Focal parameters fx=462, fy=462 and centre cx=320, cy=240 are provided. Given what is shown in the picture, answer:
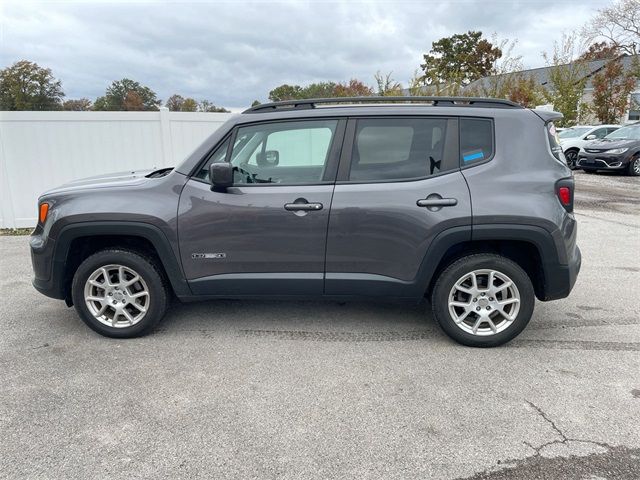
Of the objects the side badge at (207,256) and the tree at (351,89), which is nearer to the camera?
the side badge at (207,256)

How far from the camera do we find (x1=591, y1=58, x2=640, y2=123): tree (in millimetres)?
27547

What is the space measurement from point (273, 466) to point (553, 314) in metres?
3.05

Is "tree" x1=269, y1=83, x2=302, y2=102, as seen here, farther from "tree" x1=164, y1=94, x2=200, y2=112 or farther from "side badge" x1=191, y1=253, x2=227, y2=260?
"side badge" x1=191, y1=253, x2=227, y2=260

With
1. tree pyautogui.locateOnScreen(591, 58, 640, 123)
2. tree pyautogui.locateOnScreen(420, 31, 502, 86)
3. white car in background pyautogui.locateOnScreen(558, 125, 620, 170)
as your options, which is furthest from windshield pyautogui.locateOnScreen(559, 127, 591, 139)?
tree pyautogui.locateOnScreen(420, 31, 502, 86)

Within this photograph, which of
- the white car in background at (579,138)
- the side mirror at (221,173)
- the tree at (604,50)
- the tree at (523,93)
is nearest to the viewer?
the side mirror at (221,173)

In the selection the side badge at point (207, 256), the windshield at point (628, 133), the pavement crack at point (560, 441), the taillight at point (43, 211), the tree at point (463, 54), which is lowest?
the pavement crack at point (560, 441)

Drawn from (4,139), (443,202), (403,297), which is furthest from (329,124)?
(4,139)

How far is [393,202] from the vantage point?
337 cm

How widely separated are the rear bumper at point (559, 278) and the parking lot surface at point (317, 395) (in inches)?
17.5

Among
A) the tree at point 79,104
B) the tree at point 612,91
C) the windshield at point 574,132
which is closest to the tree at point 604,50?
the tree at point 612,91

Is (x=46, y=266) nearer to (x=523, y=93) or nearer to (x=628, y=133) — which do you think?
A: (x=628, y=133)

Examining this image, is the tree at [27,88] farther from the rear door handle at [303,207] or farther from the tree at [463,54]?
the rear door handle at [303,207]

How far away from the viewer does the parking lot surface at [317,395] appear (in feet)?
7.75

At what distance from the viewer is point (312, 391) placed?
300 cm
